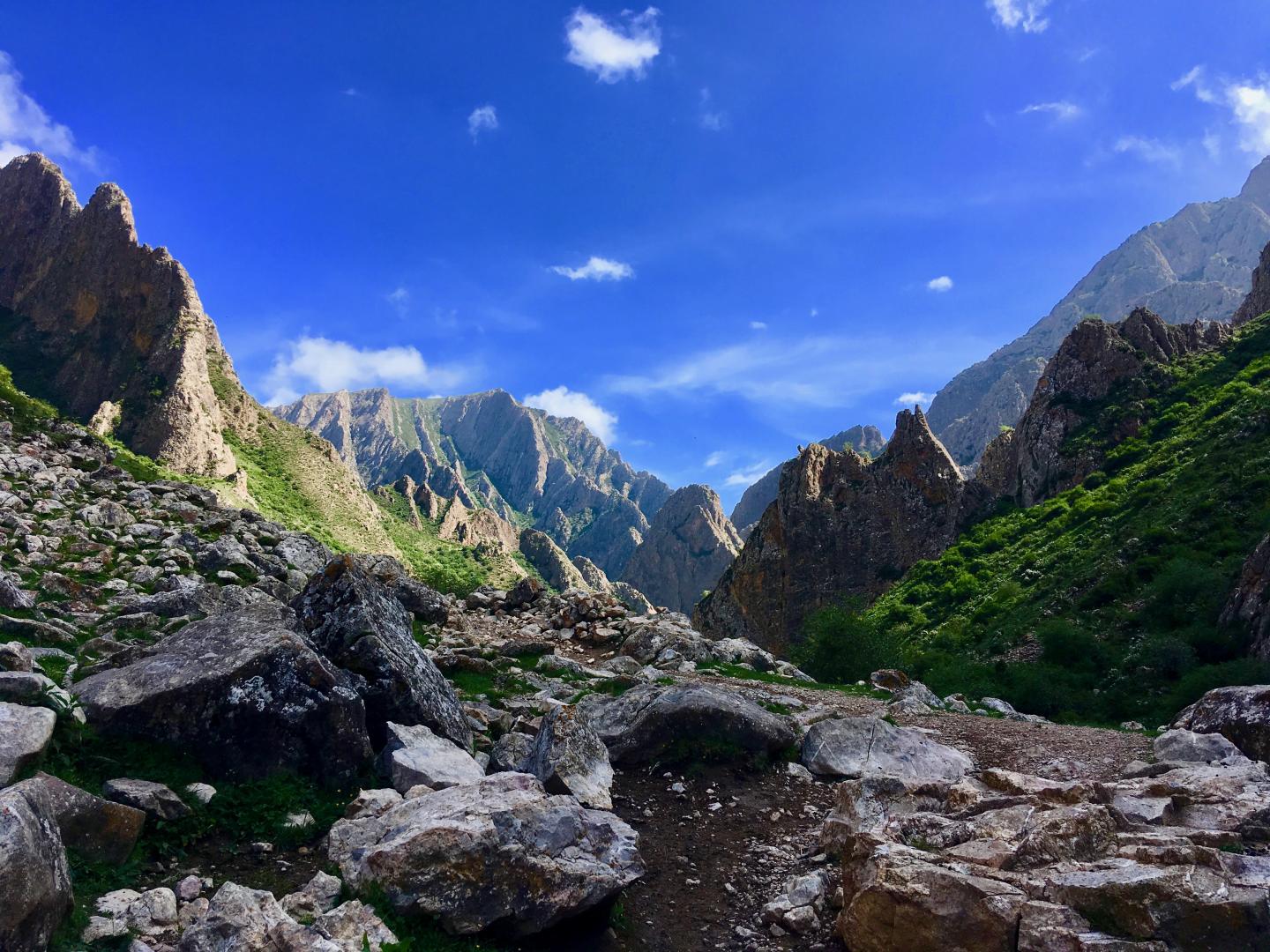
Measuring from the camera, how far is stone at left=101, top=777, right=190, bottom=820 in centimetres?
635

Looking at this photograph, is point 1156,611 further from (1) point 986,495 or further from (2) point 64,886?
(1) point 986,495

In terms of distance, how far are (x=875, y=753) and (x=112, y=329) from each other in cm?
11716

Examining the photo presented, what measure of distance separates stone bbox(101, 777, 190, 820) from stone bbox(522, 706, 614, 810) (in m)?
4.24

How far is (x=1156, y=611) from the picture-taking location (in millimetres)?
30984

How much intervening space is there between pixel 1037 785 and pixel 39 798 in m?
10.9

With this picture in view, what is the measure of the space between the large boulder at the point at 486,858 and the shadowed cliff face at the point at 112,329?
85.8 meters

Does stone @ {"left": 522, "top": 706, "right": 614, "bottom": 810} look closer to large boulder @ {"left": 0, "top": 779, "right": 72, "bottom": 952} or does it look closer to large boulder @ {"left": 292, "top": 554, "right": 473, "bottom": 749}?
large boulder @ {"left": 292, "top": 554, "right": 473, "bottom": 749}

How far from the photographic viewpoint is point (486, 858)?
609 centimetres

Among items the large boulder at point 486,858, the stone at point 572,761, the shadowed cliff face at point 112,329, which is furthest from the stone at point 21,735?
the shadowed cliff face at point 112,329

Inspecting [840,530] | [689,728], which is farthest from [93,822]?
[840,530]

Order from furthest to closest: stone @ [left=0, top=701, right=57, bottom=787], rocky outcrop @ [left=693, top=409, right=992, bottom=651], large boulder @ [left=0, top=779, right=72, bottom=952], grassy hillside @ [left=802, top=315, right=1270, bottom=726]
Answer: rocky outcrop @ [left=693, top=409, right=992, bottom=651] → grassy hillside @ [left=802, top=315, right=1270, bottom=726] → stone @ [left=0, top=701, right=57, bottom=787] → large boulder @ [left=0, top=779, right=72, bottom=952]

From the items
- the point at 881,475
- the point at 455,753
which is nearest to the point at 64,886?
the point at 455,753

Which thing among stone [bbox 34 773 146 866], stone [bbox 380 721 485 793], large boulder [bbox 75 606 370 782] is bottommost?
stone [bbox 380 721 485 793]

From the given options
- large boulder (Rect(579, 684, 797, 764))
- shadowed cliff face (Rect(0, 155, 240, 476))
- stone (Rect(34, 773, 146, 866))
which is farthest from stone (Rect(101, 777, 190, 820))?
shadowed cliff face (Rect(0, 155, 240, 476))
